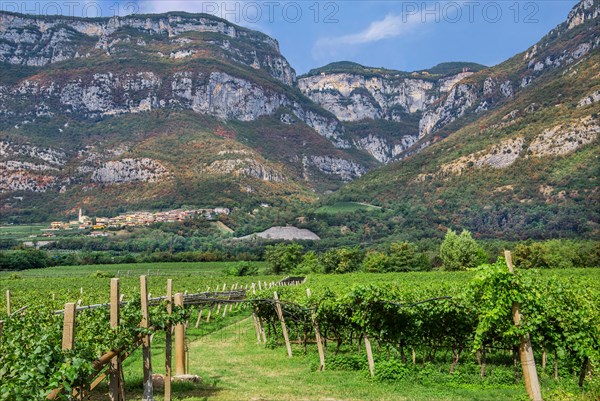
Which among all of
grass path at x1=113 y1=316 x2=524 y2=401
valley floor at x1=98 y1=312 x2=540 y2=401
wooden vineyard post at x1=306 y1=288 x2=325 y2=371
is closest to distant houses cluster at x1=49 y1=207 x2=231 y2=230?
valley floor at x1=98 y1=312 x2=540 y2=401

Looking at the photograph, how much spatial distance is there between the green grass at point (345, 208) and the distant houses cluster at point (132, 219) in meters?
38.8

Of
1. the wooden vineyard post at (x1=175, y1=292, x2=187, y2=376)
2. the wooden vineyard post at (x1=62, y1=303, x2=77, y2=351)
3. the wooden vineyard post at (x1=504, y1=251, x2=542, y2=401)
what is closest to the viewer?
the wooden vineyard post at (x1=62, y1=303, x2=77, y2=351)

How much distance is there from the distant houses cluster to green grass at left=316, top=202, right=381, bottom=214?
38791 millimetres

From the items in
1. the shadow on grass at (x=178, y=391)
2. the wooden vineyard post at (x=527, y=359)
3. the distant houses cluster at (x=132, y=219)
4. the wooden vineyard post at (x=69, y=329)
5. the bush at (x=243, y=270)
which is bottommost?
the shadow on grass at (x=178, y=391)

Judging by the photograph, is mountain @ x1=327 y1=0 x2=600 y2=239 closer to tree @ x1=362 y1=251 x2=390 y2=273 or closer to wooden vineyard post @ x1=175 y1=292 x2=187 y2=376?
tree @ x1=362 y1=251 x2=390 y2=273

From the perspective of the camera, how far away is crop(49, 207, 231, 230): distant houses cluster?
14850 centimetres

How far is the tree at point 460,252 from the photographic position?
72812 millimetres

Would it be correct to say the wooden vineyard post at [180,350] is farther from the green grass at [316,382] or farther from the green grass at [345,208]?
the green grass at [345,208]

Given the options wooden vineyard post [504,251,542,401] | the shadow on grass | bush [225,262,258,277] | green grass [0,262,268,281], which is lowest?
the shadow on grass

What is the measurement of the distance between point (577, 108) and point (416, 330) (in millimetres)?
140000

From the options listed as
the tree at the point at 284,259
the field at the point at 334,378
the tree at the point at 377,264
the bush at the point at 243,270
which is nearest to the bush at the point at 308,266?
the tree at the point at 284,259

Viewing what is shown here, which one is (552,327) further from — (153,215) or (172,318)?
(153,215)

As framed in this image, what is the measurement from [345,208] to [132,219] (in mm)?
71493

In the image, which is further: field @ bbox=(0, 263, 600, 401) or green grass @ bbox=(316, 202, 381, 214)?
green grass @ bbox=(316, 202, 381, 214)
